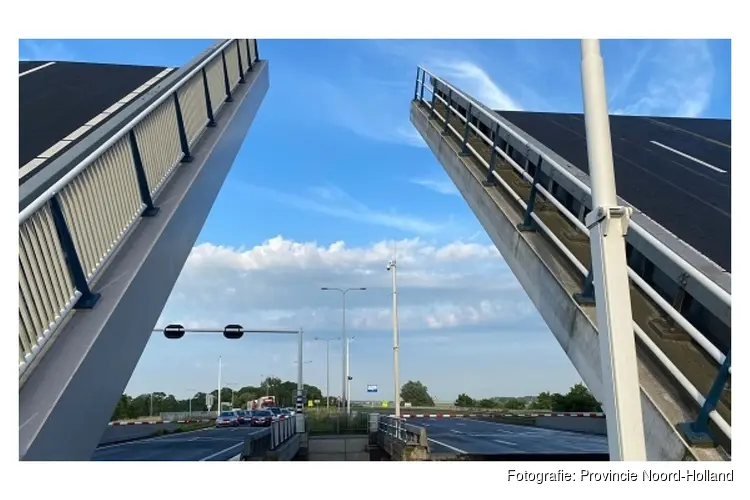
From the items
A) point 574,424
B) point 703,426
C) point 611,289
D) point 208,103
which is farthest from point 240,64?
point 574,424

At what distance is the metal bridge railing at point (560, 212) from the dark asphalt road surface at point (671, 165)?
1061 mm

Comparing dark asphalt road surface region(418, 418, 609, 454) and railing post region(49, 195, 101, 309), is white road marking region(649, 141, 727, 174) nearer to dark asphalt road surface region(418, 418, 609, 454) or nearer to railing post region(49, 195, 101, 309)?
dark asphalt road surface region(418, 418, 609, 454)

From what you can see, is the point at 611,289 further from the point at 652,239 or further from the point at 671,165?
the point at 671,165

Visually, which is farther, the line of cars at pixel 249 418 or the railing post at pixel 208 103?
the line of cars at pixel 249 418

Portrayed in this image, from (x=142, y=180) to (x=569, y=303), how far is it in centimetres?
474

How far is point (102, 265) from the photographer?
19.3ft

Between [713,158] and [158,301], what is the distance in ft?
32.5

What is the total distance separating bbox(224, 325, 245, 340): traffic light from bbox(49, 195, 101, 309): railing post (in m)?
23.0

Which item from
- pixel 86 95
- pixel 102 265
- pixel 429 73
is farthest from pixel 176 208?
pixel 429 73

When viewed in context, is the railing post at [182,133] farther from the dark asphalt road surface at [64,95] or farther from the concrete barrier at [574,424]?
the concrete barrier at [574,424]

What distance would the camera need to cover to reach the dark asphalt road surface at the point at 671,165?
7.33 metres

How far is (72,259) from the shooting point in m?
5.08

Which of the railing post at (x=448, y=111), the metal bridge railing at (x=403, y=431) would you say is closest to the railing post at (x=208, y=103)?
the railing post at (x=448, y=111)
